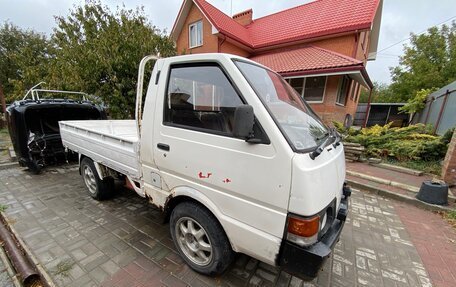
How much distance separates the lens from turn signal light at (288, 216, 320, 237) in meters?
1.40

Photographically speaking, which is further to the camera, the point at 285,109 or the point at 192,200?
the point at 192,200

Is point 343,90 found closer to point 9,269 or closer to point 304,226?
point 304,226

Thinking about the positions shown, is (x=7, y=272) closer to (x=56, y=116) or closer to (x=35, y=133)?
(x=35, y=133)

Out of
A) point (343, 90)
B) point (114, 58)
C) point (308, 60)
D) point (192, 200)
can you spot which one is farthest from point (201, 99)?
point (343, 90)

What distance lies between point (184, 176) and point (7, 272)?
214 centimetres

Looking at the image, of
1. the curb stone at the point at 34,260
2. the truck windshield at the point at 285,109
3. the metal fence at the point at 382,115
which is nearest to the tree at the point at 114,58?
the curb stone at the point at 34,260

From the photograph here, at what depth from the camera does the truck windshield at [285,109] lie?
1572mm

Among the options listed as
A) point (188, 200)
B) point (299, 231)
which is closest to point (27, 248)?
point (188, 200)

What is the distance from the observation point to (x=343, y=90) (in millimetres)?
10148

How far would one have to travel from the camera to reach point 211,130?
5.74 ft

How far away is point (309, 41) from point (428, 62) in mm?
17912

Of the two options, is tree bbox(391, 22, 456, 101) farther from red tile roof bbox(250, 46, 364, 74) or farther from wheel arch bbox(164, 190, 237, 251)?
wheel arch bbox(164, 190, 237, 251)

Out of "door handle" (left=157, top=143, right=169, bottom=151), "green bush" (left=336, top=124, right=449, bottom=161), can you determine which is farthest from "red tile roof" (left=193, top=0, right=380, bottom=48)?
"door handle" (left=157, top=143, right=169, bottom=151)

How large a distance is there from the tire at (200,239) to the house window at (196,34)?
43.7 feet
